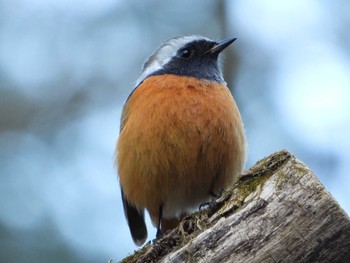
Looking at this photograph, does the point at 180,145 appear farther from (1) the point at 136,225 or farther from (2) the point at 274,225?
(2) the point at 274,225

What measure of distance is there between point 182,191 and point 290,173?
7.17ft

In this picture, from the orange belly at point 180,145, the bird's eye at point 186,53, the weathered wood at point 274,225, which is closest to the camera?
the weathered wood at point 274,225

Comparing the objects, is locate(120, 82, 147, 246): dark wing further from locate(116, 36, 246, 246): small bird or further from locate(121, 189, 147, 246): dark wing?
locate(116, 36, 246, 246): small bird

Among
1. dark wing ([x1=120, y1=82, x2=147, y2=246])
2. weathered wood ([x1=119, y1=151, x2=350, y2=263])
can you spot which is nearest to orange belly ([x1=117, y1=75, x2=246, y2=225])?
dark wing ([x1=120, y1=82, x2=147, y2=246])

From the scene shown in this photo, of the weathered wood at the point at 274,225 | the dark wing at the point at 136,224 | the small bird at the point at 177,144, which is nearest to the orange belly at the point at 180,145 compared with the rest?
the small bird at the point at 177,144

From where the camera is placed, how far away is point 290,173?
4469 millimetres

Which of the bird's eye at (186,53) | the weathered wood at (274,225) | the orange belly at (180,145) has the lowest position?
the weathered wood at (274,225)

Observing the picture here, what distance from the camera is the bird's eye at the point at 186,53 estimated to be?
7.43 m

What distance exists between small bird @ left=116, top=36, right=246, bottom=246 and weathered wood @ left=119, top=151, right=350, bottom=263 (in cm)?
171

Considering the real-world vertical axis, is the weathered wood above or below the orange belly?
below

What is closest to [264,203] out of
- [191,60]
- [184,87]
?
[184,87]

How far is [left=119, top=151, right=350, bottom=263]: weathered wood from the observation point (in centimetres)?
419

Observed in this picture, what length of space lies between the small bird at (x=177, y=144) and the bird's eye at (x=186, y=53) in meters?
0.36

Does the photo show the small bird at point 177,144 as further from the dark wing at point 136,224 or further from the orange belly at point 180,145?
the dark wing at point 136,224
